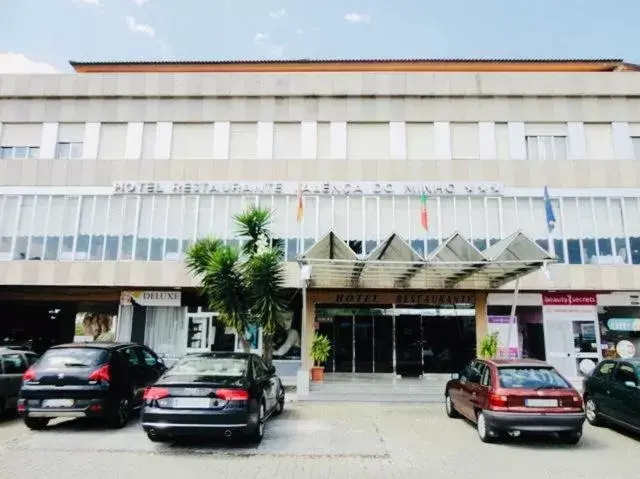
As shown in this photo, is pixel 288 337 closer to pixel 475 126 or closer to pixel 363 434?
pixel 363 434

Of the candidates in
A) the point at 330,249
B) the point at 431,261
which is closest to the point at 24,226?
the point at 330,249

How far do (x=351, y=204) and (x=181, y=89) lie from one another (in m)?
8.22

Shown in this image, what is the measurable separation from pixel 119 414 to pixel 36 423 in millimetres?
1537

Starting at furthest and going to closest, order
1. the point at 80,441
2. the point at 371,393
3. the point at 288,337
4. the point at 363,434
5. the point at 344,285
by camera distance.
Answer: the point at 288,337
the point at 344,285
the point at 371,393
the point at 363,434
the point at 80,441

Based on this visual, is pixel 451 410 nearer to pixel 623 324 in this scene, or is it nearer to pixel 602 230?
pixel 602 230

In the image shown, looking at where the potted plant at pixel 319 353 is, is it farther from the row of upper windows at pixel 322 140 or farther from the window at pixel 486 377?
the row of upper windows at pixel 322 140

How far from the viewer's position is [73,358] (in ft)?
28.6

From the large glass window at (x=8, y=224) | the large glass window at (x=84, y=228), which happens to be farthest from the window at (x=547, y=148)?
the large glass window at (x=8, y=224)

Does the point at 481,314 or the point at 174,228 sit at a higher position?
the point at 174,228

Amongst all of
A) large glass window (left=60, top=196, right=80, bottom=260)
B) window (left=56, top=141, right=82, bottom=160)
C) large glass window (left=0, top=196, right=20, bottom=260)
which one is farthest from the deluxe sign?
large glass window (left=0, top=196, right=20, bottom=260)

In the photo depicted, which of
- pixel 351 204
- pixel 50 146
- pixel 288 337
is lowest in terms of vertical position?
pixel 288 337

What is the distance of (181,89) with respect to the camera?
18.8 metres

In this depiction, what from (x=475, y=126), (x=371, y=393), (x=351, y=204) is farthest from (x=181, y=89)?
(x=371, y=393)

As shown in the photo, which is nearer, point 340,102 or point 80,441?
point 80,441
